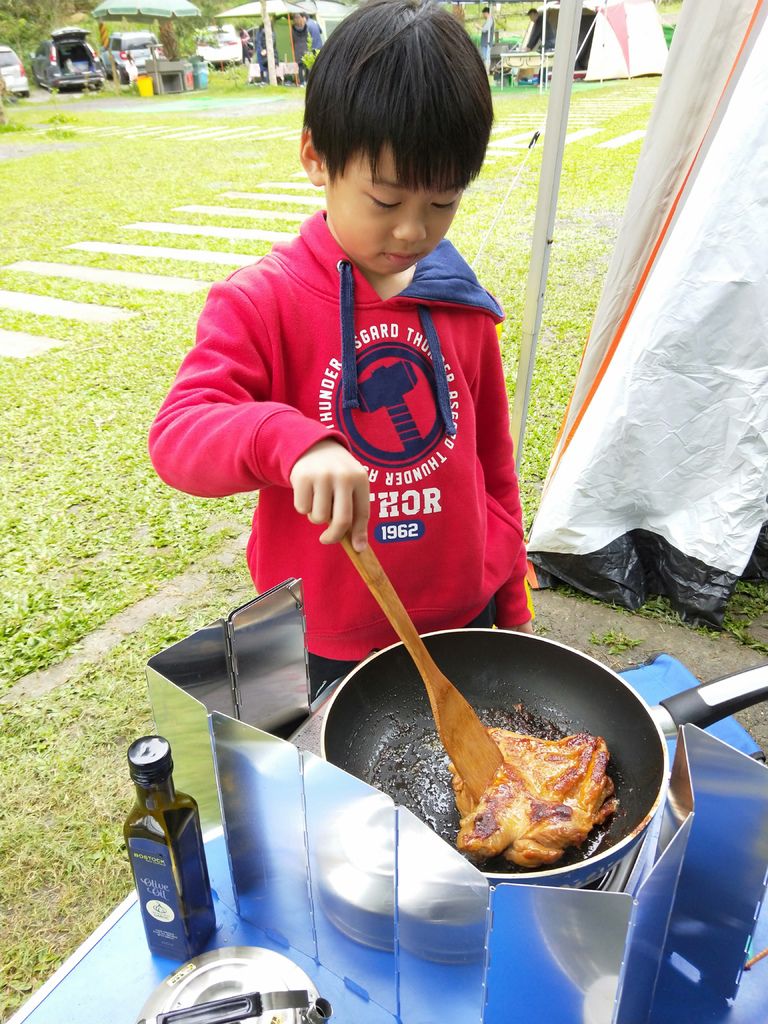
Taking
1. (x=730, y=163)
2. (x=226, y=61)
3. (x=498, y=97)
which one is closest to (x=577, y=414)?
(x=730, y=163)

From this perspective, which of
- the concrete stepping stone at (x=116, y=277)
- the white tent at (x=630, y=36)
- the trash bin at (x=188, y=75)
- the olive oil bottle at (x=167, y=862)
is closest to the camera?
the olive oil bottle at (x=167, y=862)

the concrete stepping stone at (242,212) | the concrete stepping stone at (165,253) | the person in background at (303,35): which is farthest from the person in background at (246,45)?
the concrete stepping stone at (165,253)

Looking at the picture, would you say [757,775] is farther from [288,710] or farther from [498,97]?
[498,97]

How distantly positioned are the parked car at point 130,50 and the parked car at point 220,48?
124 inches

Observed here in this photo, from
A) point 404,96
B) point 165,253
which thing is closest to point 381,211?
point 404,96

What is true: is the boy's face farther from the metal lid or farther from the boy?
the metal lid

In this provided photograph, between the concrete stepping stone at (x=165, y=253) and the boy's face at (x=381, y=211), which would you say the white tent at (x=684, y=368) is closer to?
the boy's face at (x=381, y=211)

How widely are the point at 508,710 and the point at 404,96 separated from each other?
934mm

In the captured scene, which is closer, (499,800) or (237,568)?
(499,800)

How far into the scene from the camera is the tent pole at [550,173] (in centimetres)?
212

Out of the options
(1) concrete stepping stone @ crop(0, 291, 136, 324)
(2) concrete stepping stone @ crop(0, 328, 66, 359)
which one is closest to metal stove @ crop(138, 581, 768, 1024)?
(2) concrete stepping stone @ crop(0, 328, 66, 359)

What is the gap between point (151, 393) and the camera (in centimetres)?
493

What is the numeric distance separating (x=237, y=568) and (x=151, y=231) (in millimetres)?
5903

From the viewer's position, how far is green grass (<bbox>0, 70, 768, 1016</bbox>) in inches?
88.7
